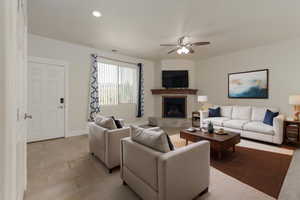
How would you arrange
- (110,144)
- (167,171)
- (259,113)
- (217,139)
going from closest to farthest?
(167,171)
(110,144)
(217,139)
(259,113)

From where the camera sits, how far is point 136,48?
471 centimetres

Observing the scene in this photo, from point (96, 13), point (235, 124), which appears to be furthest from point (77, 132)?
point (235, 124)

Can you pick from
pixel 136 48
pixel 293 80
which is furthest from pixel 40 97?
pixel 293 80

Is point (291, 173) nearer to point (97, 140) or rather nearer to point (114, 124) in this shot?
point (114, 124)

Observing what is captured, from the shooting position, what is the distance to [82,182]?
2041 millimetres

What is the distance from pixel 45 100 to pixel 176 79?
4.40 meters

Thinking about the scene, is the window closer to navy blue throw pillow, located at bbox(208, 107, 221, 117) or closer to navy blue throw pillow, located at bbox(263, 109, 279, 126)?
navy blue throw pillow, located at bbox(208, 107, 221, 117)

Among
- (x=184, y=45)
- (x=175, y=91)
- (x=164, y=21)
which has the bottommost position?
(x=175, y=91)

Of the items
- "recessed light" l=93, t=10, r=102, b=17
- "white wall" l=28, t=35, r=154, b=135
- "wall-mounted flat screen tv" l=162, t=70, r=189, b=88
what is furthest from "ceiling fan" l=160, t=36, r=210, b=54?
"white wall" l=28, t=35, r=154, b=135

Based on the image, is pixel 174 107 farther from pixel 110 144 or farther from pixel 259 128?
pixel 110 144

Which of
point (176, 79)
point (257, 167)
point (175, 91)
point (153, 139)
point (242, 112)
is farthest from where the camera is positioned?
point (176, 79)

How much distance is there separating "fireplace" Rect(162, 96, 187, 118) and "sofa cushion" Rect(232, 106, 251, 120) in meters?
1.81

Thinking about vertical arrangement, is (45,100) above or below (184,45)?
below

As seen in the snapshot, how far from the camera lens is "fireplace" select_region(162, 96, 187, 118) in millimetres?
6023
